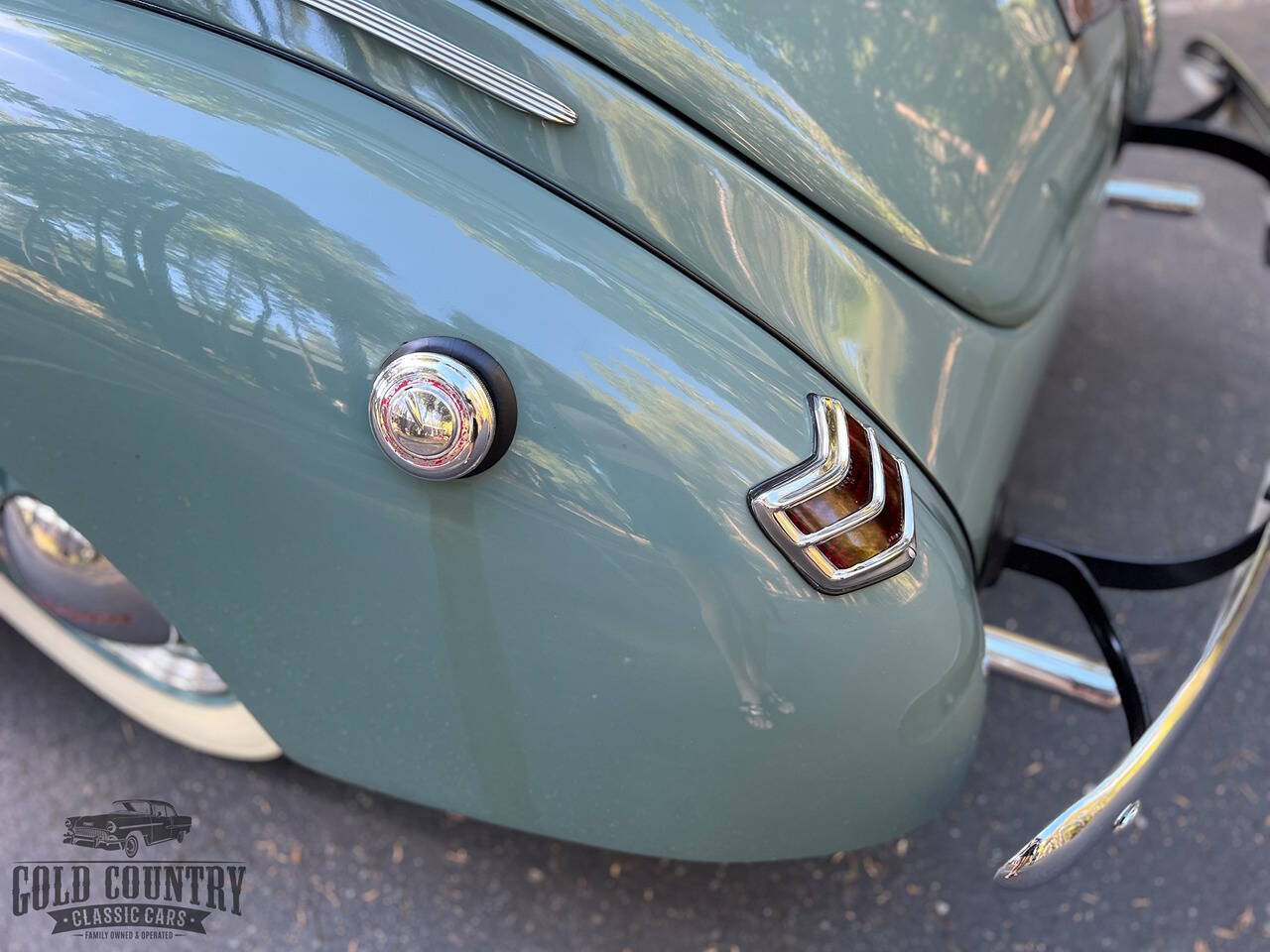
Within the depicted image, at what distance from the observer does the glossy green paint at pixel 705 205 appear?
4.00 feet

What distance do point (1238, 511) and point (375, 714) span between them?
A: 2.04 meters

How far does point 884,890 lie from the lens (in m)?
1.80

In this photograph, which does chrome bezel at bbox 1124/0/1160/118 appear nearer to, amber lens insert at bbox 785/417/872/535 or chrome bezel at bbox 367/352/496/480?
amber lens insert at bbox 785/417/872/535

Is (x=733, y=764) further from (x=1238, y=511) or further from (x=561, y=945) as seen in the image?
(x=1238, y=511)

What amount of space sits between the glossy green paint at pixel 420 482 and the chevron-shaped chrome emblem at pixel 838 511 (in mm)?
22

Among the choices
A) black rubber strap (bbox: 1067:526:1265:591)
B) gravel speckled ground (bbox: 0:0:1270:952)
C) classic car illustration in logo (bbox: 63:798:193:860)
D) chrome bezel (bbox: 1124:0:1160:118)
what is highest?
chrome bezel (bbox: 1124:0:1160:118)

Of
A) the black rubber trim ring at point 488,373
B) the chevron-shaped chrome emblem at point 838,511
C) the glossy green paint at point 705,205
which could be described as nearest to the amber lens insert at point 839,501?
the chevron-shaped chrome emblem at point 838,511

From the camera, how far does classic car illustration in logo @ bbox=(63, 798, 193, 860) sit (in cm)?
179

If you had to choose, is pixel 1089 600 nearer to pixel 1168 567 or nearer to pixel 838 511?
pixel 1168 567

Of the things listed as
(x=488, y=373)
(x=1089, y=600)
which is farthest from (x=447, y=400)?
(x=1089, y=600)

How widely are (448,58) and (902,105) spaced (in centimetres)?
60

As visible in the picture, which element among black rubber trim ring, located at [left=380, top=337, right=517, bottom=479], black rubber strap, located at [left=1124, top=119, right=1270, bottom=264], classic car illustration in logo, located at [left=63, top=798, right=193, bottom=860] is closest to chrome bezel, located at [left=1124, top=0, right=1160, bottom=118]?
black rubber strap, located at [left=1124, top=119, right=1270, bottom=264]

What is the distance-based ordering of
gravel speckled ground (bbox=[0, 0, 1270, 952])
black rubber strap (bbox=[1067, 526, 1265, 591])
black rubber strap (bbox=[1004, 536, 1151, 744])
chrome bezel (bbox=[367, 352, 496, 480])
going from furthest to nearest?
1. gravel speckled ground (bbox=[0, 0, 1270, 952])
2. black rubber strap (bbox=[1067, 526, 1265, 591])
3. black rubber strap (bbox=[1004, 536, 1151, 744])
4. chrome bezel (bbox=[367, 352, 496, 480])

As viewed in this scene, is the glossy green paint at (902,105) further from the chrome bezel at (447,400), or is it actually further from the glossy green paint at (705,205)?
the chrome bezel at (447,400)
